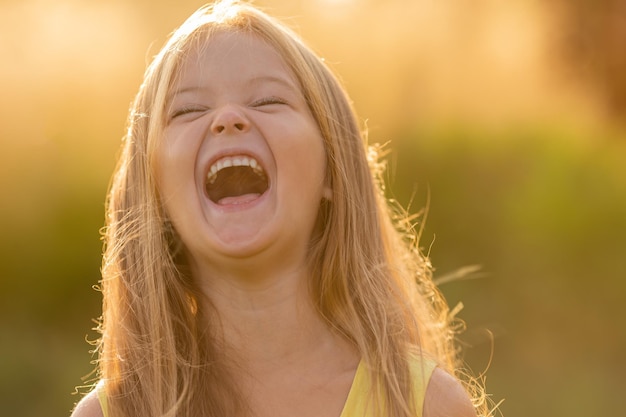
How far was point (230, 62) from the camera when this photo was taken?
1.94 meters

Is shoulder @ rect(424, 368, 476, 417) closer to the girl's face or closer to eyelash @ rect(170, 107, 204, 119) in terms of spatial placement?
the girl's face

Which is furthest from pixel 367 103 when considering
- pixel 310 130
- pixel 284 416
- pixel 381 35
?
pixel 284 416

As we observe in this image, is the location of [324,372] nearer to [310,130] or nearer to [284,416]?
[284,416]

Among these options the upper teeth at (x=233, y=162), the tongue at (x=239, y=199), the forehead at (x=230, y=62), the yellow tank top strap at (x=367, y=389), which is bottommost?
the yellow tank top strap at (x=367, y=389)

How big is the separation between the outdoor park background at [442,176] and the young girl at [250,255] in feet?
6.42

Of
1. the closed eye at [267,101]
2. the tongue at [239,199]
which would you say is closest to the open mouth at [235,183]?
the tongue at [239,199]

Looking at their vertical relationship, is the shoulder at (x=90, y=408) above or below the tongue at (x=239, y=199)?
below

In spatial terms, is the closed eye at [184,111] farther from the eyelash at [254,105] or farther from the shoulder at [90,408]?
the shoulder at [90,408]

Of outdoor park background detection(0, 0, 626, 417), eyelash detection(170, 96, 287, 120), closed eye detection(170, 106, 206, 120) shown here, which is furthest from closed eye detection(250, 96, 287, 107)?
outdoor park background detection(0, 0, 626, 417)

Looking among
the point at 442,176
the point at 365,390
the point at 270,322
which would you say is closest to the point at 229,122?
the point at 270,322

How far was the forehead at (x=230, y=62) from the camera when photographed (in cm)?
194

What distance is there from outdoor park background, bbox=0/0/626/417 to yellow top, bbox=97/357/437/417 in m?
2.05

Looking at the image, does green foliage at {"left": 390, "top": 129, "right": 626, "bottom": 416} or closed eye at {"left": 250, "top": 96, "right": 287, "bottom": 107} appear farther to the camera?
green foliage at {"left": 390, "top": 129, "right": 626, "bottom": 416}

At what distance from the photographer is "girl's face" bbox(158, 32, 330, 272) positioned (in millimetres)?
1871
